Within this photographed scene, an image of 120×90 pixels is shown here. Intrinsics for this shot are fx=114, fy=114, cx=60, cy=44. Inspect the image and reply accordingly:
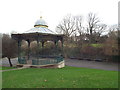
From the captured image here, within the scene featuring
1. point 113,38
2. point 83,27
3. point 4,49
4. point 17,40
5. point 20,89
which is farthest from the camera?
point 83,27

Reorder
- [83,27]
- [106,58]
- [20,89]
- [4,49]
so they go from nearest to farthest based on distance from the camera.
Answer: [20,89] → [4,49] → [106,58] → [83,27]

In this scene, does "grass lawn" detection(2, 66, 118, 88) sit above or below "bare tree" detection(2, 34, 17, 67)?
below

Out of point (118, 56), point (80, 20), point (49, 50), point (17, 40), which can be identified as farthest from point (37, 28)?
point (80, 20)

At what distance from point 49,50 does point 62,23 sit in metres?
14.5

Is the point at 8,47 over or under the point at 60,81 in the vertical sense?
over

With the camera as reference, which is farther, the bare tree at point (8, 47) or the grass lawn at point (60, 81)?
the bare tree at point (8, 47)

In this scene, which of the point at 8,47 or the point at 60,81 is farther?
the point at 8,47

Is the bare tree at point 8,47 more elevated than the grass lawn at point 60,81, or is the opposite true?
the bare tree at point 8,47

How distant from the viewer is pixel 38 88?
4.84 m

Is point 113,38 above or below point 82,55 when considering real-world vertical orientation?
above

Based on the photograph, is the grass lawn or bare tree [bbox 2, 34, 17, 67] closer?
the grass lawn

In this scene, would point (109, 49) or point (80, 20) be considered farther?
point (80, 20)

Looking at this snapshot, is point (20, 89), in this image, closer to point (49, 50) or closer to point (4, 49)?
point (4, 49)

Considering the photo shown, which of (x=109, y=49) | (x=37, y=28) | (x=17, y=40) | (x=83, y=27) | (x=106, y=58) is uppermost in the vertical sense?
(x=83, y=27)
